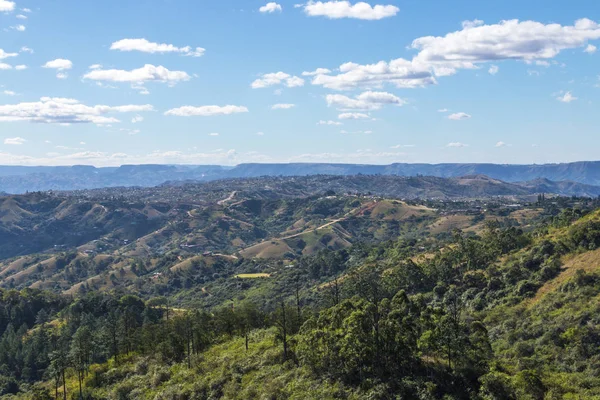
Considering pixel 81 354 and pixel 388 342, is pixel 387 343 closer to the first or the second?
Result: pixel 388 342

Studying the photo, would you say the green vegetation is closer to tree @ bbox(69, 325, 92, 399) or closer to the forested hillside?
the forested hillside

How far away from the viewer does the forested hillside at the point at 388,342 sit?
46344 millimetres

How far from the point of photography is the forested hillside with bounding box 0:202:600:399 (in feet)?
152

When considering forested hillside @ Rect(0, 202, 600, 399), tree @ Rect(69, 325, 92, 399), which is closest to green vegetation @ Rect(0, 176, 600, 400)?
forested hillside @ Rect(0, 202, 600, 399)

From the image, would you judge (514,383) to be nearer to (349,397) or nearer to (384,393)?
(384,393)

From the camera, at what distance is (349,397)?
4578cm

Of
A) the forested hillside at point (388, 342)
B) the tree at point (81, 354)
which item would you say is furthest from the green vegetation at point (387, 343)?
the tree at point (81, 354)

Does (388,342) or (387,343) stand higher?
(388,342)

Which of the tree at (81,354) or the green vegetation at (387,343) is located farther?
the tree at (81,354)

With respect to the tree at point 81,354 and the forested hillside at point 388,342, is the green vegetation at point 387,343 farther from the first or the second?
the tree at point 81,354

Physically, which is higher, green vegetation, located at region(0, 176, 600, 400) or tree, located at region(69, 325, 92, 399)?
green vegetation, located at region(0, 176, 600, 400)

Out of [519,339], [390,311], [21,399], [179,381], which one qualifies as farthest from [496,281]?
[21,399]

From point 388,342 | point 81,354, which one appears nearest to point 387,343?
point 388,342

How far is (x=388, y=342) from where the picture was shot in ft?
155
